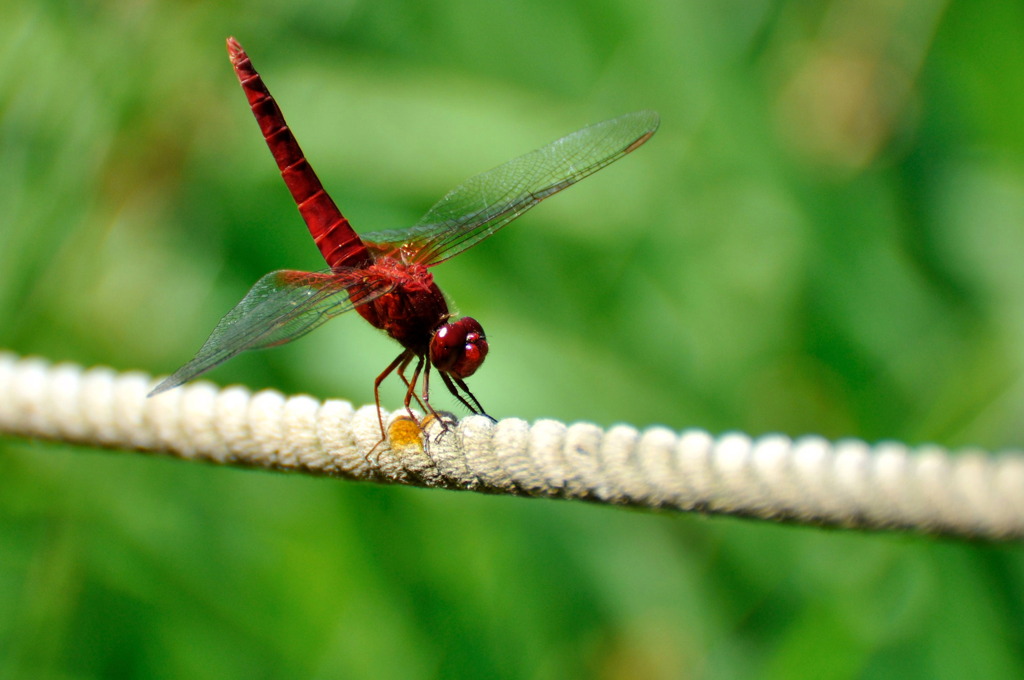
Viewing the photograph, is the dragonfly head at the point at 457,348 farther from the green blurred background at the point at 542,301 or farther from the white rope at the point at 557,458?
the white rope at the point at 557,458

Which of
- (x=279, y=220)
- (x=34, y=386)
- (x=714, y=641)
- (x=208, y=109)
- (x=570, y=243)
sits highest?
(x=208, y=109)

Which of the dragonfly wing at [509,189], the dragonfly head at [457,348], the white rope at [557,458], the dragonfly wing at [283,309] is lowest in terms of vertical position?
the white rope at [557,458]

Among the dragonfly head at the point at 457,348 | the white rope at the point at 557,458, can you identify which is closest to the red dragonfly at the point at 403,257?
the dragonfly head at the point at 457,348

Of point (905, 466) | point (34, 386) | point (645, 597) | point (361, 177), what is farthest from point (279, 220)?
point (905, 466)

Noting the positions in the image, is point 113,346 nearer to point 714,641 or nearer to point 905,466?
point 714,641

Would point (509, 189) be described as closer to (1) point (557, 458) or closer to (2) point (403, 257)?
(2) point (403, 257)
